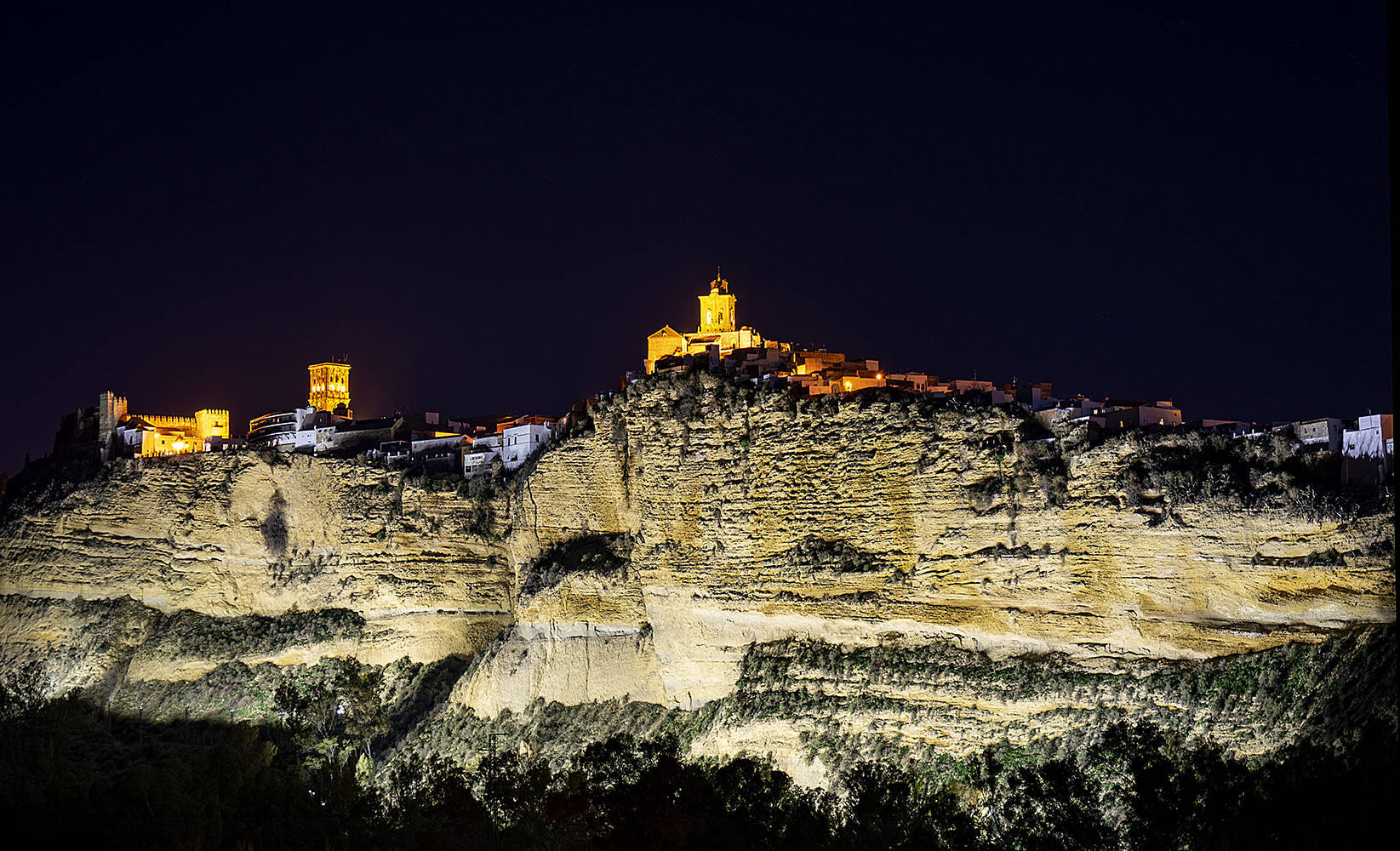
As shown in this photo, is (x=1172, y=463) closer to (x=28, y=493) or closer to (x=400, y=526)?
(x=400, y=526)

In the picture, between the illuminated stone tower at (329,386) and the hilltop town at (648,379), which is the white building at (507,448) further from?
the illuminated stone tower at (329,386)

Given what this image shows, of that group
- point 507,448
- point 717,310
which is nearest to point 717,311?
point 717,310

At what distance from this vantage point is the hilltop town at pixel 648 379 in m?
25.8

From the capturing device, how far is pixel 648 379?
118ft

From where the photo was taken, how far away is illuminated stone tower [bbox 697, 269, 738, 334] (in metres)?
53.5

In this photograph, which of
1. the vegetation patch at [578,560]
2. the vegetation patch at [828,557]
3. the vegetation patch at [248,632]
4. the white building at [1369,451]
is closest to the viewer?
the white building at [1369,451]

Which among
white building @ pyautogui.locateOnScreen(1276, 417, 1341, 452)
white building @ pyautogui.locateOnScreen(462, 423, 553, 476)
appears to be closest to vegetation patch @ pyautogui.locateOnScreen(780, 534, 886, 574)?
white building @ pyautogui.locateOnScreen(1276, 417, 1341, 452)

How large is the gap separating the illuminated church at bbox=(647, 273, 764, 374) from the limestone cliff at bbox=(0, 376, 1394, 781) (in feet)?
38.5

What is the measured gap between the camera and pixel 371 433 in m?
51.5

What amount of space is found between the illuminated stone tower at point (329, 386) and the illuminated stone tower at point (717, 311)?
22.9 meters

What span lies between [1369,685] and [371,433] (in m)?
38.4

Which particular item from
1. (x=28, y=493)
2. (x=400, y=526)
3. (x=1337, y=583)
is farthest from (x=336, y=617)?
(x=1337, y=583)

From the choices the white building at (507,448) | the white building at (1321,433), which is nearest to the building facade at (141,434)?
the white building at (507,448)

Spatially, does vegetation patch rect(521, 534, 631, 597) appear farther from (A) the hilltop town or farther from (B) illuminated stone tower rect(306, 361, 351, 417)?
(B) illuminated stone tower rect(306, 361, 351, 417)
